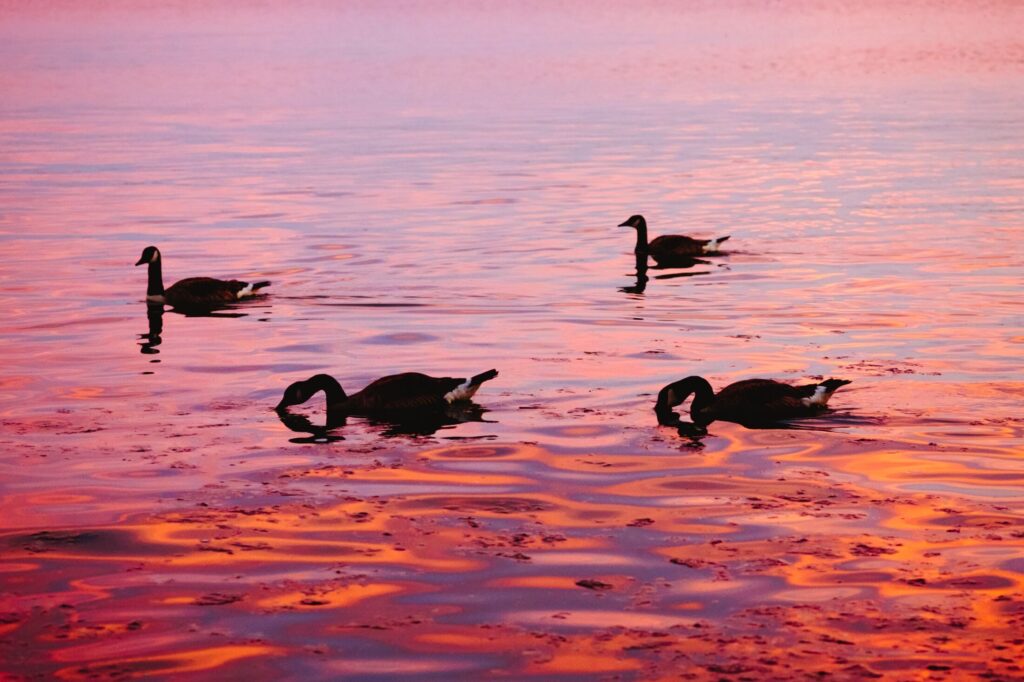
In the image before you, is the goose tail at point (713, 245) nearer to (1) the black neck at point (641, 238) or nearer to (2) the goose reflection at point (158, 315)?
(1) the black neck at point (641, 238)

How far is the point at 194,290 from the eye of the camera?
2867 cm

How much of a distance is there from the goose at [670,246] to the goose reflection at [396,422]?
47.8 ft

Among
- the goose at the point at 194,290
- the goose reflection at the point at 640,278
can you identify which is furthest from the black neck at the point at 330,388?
the goose reflection at the point at 640,278

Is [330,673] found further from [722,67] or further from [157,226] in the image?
[722,67]

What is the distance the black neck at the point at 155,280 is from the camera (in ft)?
95.6

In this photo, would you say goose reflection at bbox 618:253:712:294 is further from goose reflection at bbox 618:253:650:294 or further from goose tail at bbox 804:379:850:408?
goose tail at bbox 804:379:850:408

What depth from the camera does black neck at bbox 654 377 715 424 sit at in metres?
18.9

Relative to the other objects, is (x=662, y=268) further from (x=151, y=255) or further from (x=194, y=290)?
(x=151, y=255)

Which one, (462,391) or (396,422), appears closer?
(396,422)

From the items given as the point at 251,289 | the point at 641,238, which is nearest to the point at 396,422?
the point at 251,289

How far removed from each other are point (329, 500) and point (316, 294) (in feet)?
47.5

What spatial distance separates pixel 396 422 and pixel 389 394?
1.13ft

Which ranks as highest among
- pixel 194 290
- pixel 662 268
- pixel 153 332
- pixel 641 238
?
pixel 641 238

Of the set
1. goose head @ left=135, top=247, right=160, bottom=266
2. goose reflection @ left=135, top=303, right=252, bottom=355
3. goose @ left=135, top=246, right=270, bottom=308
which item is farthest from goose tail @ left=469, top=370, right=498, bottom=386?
goose head @ left=135, top=247, right=160, bottom=266
